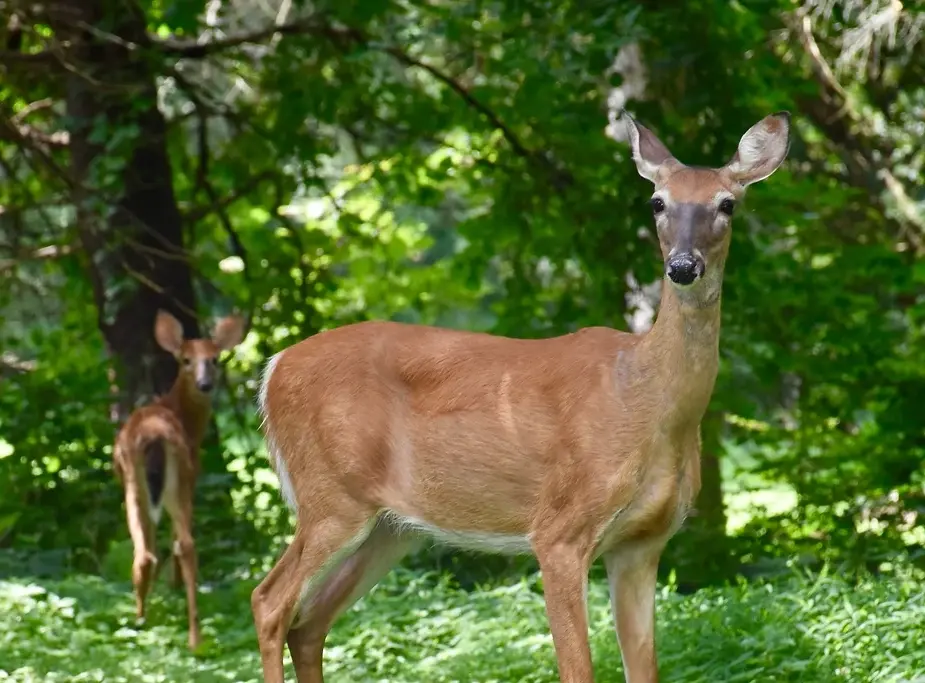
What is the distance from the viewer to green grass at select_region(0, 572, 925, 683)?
5.88 metres

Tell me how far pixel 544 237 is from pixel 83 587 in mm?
3616

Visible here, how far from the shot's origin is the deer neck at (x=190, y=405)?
934 cm

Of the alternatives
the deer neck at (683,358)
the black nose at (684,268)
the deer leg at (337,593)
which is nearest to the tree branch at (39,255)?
the deer leg at (337,593)

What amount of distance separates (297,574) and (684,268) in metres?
1.93

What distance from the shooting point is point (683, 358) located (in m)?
5.02

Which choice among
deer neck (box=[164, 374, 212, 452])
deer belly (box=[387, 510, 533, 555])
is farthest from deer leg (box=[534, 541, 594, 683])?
deer neck (box=[164, 374, 212, 452])

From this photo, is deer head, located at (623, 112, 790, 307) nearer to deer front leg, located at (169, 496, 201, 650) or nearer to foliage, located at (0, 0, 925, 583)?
foliage, located at (0, 0, 925, 583)

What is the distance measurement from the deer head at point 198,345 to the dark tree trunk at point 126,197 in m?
0.24

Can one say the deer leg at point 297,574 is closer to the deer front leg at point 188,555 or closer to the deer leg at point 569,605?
the deer leg at point 569,605

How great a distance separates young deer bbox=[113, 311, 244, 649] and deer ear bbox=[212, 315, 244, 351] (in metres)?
0.21

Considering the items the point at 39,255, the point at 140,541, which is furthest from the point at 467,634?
the point at 39,255

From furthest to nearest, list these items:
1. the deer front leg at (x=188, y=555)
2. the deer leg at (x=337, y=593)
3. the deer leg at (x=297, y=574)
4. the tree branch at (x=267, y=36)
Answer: the tree branch at (x=267, y=36), the deer front leg at (x=188, y=555), the deer leg at (x=337, y=593), the deer leg at (x=297, y=574)

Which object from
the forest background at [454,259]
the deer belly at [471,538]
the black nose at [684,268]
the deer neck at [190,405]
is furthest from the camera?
the deer neck at [190,405]

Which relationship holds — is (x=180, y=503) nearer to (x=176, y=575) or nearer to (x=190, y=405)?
(x=176, y=575)
